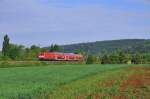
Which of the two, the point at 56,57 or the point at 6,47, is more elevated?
the point at 6,47

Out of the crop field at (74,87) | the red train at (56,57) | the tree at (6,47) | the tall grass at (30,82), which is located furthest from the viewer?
the tree at (6,47)

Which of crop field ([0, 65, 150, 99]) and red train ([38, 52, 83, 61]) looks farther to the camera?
red train ([38, 52, 83, 61])

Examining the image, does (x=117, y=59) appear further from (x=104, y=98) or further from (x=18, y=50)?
(x=104, y=98)

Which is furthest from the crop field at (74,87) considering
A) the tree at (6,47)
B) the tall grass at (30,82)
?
the tree at (6,47)

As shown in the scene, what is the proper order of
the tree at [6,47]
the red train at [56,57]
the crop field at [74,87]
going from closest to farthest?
the crop field at [74,87], the red train at [56,57], the tree at [6,47]

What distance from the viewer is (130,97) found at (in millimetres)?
21734

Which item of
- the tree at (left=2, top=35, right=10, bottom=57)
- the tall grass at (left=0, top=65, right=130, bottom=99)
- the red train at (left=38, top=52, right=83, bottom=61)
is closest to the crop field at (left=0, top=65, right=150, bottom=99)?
the tall grass at (left=0, top=65, right=130, bottom=99)

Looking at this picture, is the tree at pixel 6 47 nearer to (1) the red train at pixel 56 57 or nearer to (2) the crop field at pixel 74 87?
(1) the red train at pixel 56 57

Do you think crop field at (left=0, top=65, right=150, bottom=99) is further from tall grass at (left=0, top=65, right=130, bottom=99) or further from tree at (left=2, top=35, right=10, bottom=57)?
tree at (left=2, top=35, right=10, bottom=57)

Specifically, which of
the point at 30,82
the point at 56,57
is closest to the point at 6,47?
the point at 56,57

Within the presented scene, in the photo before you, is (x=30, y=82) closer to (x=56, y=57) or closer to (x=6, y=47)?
(x=56, y=57)

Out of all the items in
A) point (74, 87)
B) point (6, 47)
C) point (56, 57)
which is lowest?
point (74, 87)

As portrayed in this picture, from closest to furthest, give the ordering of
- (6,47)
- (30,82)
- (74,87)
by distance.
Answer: (74,87) → (30,82) → (6,47)

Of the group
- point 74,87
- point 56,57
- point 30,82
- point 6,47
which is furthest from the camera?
point 6,47
